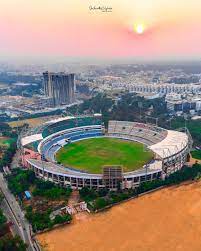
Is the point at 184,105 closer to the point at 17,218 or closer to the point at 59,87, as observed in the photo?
the point at 59,87

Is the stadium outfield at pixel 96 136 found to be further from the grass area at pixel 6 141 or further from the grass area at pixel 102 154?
the grass area at pixel 6 141

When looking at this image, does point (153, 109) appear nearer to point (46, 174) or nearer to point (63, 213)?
point (46, 174)

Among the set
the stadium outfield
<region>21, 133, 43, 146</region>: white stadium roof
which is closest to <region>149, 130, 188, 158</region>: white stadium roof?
the stadium outfield

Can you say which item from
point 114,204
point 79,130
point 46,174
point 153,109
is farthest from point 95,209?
point 153,109

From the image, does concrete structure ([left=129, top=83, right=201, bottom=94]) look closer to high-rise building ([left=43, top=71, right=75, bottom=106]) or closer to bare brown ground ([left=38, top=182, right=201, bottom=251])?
high-rise building ([left=43, top=71, right=75, bottom=106])

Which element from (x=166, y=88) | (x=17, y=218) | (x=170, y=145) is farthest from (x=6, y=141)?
(x=166, y=88)
